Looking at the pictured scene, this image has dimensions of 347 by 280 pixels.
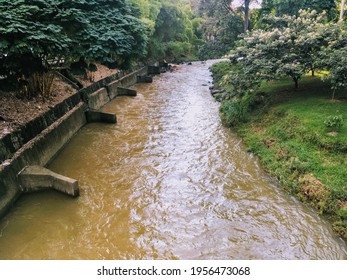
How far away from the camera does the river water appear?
501 cm

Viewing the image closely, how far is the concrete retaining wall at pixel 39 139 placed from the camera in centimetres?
604

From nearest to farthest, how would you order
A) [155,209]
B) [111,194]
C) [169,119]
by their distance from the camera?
1. [155,209]
2. [111,194]
3. [169,119]

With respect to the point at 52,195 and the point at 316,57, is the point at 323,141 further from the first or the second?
the point at 52,195

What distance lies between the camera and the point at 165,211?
19.9 feet

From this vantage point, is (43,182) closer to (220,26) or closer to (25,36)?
(25,36)

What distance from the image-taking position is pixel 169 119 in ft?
41.7

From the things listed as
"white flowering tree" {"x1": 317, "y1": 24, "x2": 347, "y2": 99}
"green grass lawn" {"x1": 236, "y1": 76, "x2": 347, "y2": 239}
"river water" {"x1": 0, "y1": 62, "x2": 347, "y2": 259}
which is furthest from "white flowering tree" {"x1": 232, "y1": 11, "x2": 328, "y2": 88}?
"river water" {"x1": 0, "y1": 62, "x2": 347, "y2": 259}

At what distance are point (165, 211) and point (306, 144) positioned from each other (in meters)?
4.38

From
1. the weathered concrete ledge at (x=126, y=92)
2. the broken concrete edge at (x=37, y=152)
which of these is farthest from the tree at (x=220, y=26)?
the broken concrete edge at (x=37, y=152)

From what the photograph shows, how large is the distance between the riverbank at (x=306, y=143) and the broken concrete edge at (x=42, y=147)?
20.9ft

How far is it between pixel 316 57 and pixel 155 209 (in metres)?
7.56

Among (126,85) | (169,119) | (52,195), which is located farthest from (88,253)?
(126,85)

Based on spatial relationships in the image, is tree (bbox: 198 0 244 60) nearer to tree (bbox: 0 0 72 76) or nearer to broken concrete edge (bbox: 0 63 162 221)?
broken concrete edge (bbox: 0 63 162 221)

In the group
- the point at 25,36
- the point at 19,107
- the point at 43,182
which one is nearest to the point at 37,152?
the point at 43,182
